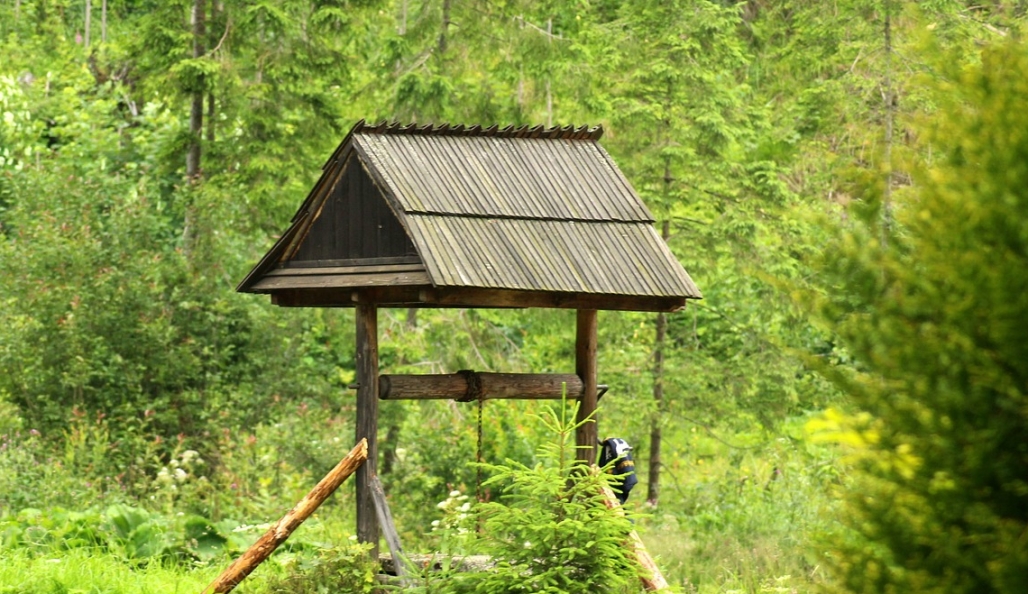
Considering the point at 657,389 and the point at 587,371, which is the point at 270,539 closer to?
the point at 587,371

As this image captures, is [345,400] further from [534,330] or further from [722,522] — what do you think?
[722,522]

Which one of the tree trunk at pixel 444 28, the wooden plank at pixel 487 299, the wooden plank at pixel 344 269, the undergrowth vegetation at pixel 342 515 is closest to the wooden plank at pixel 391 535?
the undergrowth vegetation at pixel 342 515

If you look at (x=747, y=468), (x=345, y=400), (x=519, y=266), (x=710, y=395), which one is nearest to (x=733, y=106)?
(x=710, y=395)

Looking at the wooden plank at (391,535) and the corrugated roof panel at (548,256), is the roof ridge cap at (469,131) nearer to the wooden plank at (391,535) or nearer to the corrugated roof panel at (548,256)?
the corrugated roof panel at (548,256)

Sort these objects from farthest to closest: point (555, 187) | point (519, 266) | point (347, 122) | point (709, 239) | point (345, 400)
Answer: point (347, 122) < point (345, 400) < point (709, 239) < point (555, 187) < point (519, 266)

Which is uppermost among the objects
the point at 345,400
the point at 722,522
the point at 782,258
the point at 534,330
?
the point at 782,258

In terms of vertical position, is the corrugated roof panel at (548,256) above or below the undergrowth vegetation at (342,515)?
above

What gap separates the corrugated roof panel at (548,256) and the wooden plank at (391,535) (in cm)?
145

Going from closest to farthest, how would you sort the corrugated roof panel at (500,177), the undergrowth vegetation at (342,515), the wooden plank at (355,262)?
1. the undergrowth vegetation at (342,515)
2. the wooden plank at (355,262)
3. the corrugated roof panel at (500,177)

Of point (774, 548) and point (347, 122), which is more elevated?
point (347, 122)

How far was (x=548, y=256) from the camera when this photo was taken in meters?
7.20

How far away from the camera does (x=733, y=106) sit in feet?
44.2

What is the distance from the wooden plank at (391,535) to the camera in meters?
6.78

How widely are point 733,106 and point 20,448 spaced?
7.82m
